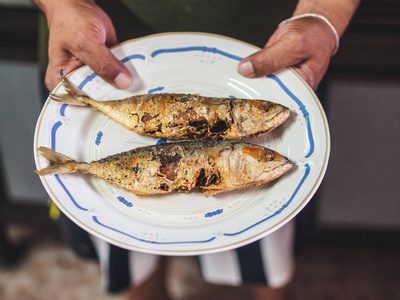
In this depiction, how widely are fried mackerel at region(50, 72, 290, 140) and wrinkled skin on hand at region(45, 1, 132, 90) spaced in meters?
0.10

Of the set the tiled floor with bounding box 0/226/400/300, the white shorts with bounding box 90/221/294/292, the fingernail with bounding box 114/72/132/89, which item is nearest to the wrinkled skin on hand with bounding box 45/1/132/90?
the fingernail with bounding box 114/72/132/89

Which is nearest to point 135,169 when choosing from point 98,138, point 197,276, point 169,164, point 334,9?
point 169,164

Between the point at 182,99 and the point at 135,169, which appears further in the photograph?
the point at 182,99

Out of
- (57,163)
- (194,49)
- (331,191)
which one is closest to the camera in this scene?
(57,163)

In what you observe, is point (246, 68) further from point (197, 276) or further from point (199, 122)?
point (197, 276)

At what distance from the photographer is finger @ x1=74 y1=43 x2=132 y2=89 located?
1.21 m

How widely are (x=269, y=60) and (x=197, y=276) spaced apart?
4.85 ft

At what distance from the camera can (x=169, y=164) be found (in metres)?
1.10

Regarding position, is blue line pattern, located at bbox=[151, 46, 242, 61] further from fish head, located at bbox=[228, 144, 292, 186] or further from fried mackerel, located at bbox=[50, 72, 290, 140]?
fish head, located at bbox=[228, 144, 292, 186]

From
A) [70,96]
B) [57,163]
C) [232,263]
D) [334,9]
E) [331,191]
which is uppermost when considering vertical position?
[334,9]

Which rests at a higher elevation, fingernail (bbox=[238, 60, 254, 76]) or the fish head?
fingernail (bbox=[238, 60, 254, 76])

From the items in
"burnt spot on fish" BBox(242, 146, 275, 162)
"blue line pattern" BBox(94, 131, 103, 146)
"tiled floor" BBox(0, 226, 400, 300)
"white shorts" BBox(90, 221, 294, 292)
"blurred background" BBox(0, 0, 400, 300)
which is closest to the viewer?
"burnt spot on fish" BBox(242, 146, 275, 162)

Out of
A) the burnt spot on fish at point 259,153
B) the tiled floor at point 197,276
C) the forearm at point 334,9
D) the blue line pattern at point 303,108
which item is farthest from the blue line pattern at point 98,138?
the tiled floor at point 197,276

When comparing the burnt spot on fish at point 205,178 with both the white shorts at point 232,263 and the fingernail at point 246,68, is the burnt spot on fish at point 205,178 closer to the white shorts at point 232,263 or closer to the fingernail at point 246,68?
the fingernail at point 246,68
